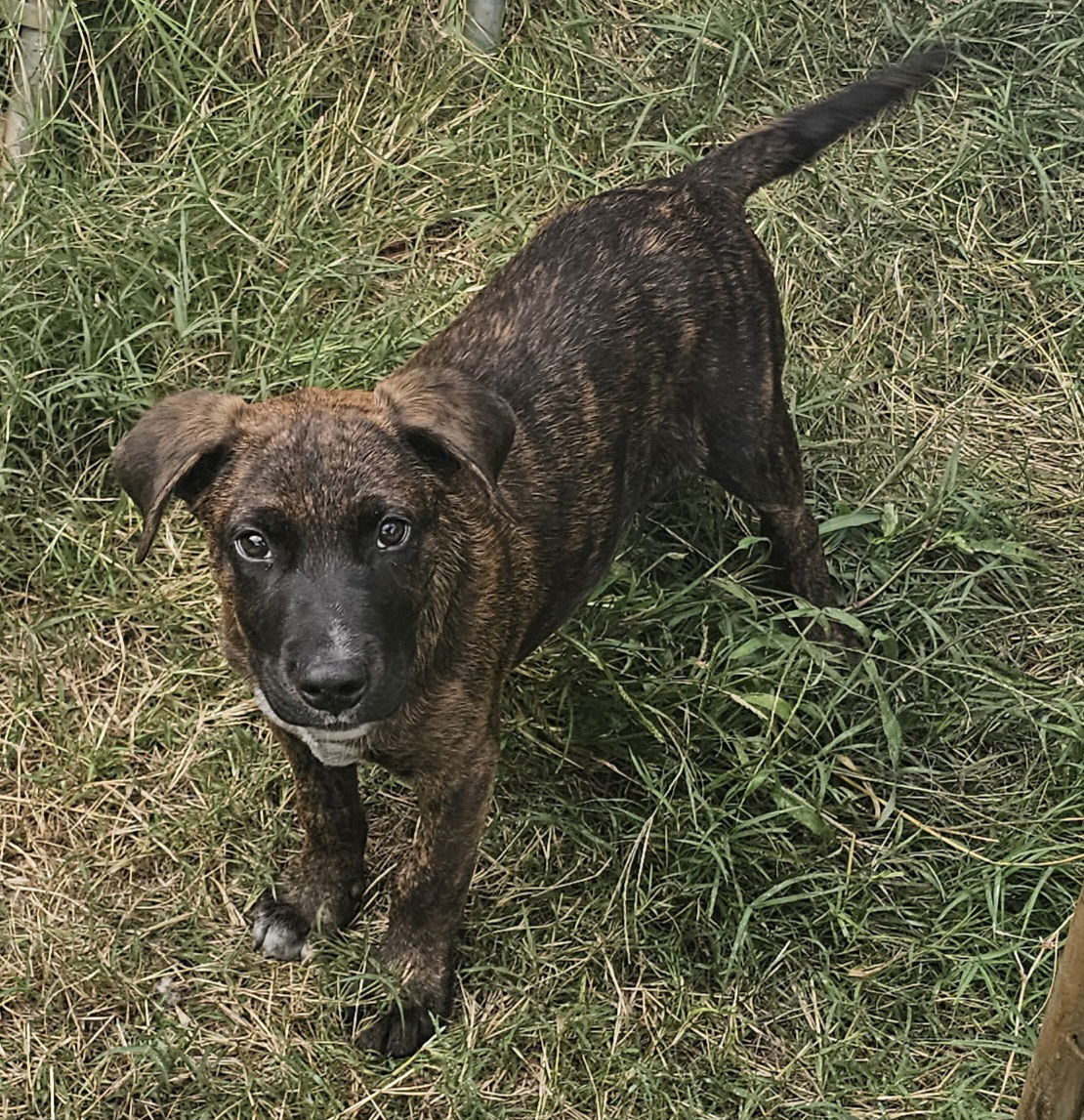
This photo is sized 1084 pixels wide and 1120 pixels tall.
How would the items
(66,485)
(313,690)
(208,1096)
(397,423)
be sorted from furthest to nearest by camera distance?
(66,485) < (208,1096) < (397,423) < (313,690)

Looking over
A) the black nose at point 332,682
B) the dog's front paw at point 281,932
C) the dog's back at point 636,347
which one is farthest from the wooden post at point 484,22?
the black nose at point 332,682

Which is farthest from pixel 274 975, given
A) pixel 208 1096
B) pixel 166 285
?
pixel 166 285

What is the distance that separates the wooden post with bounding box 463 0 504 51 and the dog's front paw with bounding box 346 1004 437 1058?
3.75m

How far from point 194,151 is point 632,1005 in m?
3.41

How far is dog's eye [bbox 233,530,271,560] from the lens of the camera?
3463 mm

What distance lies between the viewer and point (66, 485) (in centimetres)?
529

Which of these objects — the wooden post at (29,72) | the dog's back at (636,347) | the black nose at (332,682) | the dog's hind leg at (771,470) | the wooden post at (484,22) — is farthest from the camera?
the wooden post at (484,22)

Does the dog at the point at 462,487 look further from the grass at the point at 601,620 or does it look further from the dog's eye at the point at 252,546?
the grass at the point at 601,620

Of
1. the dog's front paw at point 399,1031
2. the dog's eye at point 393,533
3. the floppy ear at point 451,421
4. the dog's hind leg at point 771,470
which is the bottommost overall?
the dog's front paw at point 399,1031

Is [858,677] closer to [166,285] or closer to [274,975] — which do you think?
[274,975]

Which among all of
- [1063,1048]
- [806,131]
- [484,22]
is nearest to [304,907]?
[1063,1048]

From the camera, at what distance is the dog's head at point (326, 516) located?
3395mm

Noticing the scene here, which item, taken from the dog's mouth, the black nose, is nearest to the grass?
the dog's mouth

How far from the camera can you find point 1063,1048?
2.94 m
